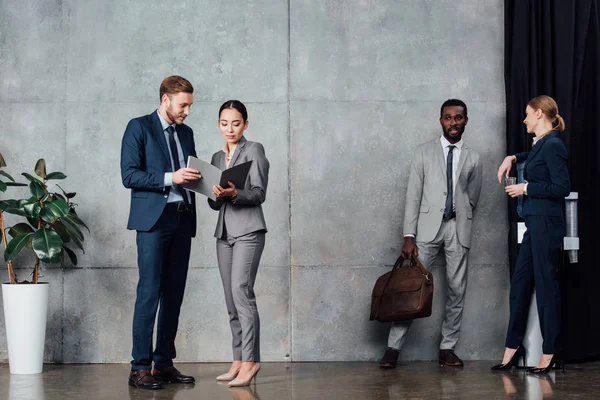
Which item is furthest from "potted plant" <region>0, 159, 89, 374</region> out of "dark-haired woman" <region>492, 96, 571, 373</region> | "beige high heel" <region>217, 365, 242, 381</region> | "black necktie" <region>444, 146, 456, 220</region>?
"dark-haired woman" <region>492, 96, 571, 373</region>

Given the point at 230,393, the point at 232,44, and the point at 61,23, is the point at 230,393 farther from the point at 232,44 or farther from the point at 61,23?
the point at 61,23

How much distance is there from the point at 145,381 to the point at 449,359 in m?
2.22

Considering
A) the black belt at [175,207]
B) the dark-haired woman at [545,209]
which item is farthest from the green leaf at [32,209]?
the dark-haired woman at [545,209]

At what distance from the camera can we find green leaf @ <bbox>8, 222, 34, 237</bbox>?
5340 millimetres

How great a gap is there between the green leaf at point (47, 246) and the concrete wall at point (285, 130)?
667mm

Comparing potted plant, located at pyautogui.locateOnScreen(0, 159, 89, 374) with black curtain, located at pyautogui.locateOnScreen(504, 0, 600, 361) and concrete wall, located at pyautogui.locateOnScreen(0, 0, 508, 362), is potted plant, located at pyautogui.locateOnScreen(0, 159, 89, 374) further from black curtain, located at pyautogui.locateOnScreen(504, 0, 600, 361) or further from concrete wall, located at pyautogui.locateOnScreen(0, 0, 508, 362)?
black curtain, located at pyautogui.locateOnScreen(504, 0, 600, 361)

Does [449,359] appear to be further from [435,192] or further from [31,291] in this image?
[31,291]

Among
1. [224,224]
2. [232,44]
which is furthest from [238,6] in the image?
[224,224]

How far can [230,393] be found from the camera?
14.0 feet

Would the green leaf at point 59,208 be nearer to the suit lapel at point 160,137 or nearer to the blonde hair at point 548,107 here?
the suit lapel at point 160,137

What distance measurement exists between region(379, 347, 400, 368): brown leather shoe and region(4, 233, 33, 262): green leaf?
2.56 m

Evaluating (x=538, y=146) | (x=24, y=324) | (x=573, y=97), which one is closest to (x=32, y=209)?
(x=24, y=324)

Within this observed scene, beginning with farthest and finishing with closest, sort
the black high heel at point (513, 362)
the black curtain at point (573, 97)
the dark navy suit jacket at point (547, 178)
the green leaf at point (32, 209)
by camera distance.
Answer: the black curtain at point (573, 97) → the black high heel at point (513, 362) → the green leaf at point (32, 209) → the dark navy suit jacket at point (547, 178)

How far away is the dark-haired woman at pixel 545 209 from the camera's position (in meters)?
4.99
